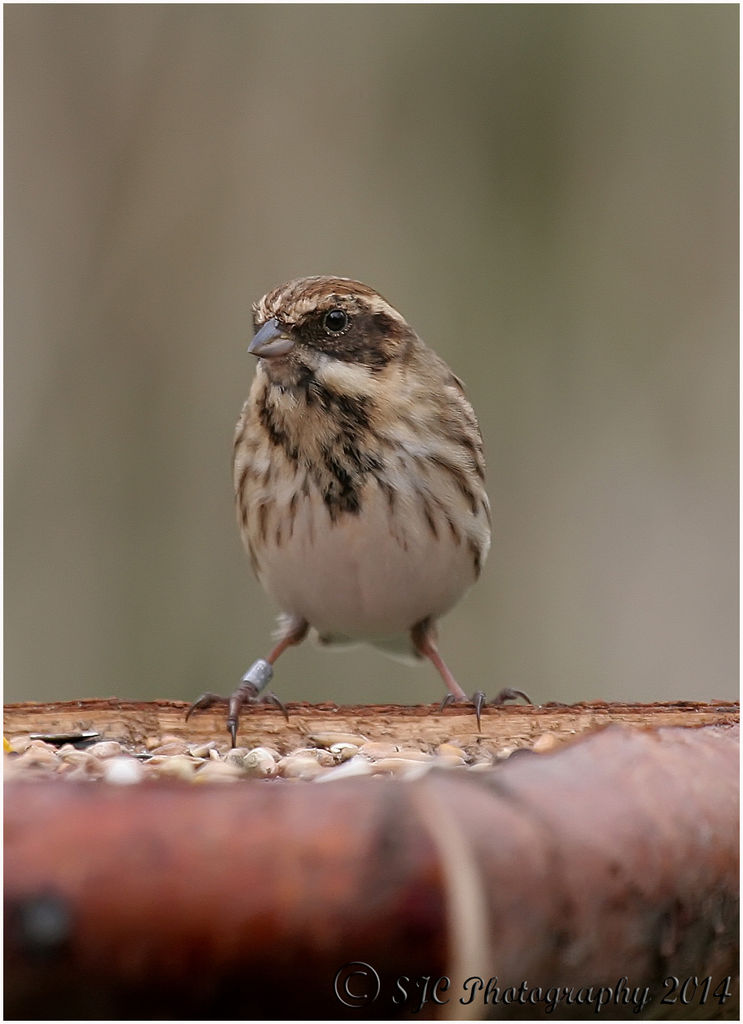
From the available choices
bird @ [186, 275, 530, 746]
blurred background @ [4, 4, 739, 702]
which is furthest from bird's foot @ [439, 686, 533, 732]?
blurred background @ [4, 4, 739, 702]

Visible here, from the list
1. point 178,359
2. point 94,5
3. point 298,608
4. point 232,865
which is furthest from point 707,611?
point 232,865

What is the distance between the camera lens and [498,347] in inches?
297

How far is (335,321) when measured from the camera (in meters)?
4.07

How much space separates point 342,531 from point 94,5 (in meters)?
4.36

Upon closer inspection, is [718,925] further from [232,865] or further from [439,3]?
[439,3]

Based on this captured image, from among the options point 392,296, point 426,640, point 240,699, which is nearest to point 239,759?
point 240,699

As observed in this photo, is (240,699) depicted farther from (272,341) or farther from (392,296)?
(392,296)

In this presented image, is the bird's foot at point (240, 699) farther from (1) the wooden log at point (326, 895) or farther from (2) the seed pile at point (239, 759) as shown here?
(1) the wooden log at point (326, 895)

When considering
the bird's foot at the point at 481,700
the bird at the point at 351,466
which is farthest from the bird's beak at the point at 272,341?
the bird's foot at the point at 481,700

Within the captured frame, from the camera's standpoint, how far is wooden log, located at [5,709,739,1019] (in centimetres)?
153

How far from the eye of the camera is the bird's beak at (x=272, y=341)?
3.90 metres

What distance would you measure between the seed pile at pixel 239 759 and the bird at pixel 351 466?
14.8 inches

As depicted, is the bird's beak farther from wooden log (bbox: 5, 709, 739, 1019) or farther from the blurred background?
the blurred background

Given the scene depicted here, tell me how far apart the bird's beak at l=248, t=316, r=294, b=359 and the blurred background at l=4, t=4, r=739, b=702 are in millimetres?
3396
